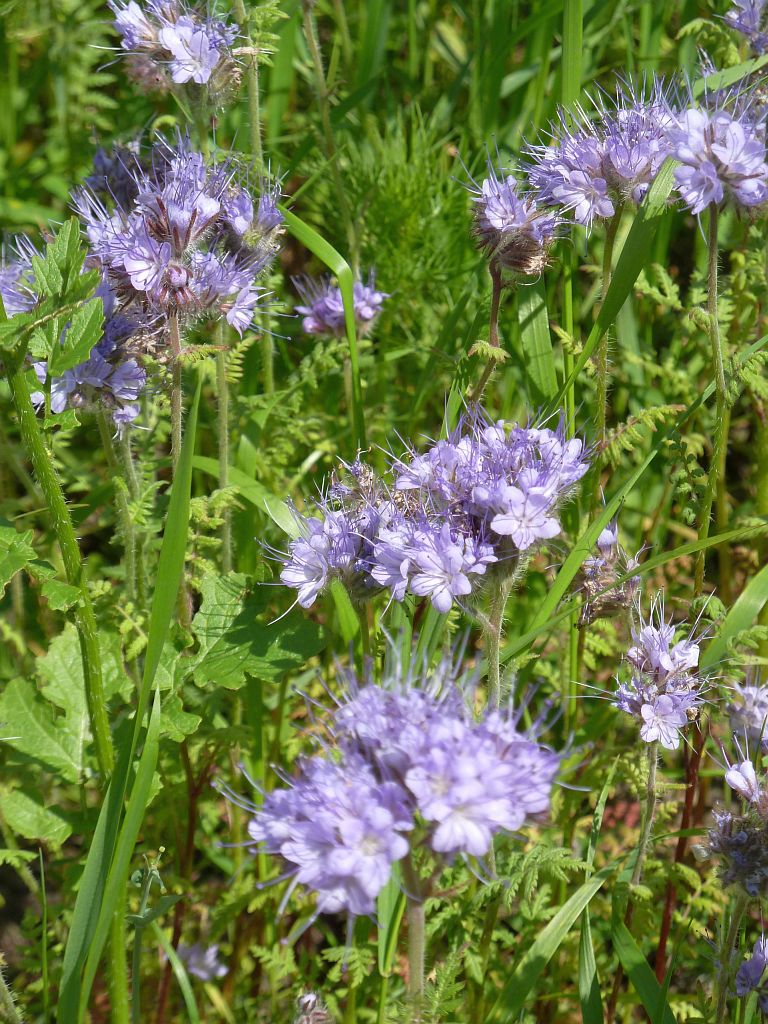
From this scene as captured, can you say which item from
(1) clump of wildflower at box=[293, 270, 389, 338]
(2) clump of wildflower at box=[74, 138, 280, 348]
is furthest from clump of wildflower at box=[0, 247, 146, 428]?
(1) clump of wildflower at box=[293, 270, 389, 338]

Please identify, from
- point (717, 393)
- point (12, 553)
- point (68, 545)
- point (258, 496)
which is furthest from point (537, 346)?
point (12, 553)

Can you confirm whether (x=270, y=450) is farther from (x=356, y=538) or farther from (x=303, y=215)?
(x=303, y=215)

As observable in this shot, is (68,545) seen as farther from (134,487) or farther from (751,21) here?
(751,21)

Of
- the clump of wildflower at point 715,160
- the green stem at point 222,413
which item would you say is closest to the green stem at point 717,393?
the clump of wildflower at point 715,160

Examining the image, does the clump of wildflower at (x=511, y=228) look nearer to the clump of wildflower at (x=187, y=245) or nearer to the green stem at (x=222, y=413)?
the clump of wildflower at (x=187, y=245)

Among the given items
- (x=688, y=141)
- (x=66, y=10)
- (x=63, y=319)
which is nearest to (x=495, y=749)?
(x=63, y=319)
